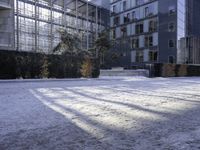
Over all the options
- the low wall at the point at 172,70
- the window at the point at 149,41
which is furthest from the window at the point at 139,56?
the low wall at the point at 172,70

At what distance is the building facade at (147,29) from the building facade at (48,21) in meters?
4.75

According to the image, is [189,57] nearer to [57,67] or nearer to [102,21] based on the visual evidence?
[102,21]

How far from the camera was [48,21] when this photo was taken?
43812mm

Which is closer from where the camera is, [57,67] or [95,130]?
[95,130]

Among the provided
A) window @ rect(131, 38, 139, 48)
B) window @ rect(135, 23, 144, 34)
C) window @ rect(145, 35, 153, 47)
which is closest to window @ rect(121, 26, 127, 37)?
window @ rect(131, 38, 139, 48)

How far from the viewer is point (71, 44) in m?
36.9

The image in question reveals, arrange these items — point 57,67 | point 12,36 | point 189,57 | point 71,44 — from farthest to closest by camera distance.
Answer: point 189,57 < point 71,44 < point 12,36 < point 57,67

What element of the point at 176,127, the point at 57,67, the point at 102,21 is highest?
the point at 102,21

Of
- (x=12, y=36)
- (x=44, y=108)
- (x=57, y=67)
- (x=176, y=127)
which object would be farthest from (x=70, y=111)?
(x=12, y=36)

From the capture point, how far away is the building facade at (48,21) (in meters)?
39.8

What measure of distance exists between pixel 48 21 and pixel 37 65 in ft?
90.6

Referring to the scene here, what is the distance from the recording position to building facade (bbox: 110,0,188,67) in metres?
46.7

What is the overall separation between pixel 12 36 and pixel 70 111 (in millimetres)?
17876

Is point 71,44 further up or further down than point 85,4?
further down
